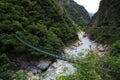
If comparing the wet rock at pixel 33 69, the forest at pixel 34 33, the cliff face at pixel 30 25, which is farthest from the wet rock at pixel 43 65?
the cliff face at pixel 30 25

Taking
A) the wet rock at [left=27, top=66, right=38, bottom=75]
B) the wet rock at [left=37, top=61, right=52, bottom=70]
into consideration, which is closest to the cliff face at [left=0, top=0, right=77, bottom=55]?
the wet rock at [left=37, top=61, right=52, bottom=70]

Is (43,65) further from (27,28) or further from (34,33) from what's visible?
(27,28)

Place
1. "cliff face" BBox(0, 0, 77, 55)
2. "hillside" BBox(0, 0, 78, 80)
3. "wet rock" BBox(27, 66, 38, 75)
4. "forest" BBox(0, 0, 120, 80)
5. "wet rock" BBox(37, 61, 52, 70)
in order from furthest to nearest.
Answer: "cliff face" BBox(0, 0, 77, 55), "hillside" BBox(0, 0, 78, 80), "wet rock" BBox(37, 61, 52, 70), "wet rock" BBox(27, 66, 38, 75), "forest" BBox(0, 0, 120, 80)

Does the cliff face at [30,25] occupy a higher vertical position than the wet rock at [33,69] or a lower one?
higher

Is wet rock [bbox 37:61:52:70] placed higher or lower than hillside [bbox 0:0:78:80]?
lower

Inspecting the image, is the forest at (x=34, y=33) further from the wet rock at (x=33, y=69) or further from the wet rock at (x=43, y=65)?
the wet rock at (x=33, y=69)

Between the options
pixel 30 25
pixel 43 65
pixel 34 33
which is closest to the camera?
pixel 43 65

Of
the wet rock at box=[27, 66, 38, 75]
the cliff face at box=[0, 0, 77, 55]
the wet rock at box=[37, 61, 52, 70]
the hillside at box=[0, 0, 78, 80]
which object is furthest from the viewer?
the cliff face at box=[0, 0, 77, 55]

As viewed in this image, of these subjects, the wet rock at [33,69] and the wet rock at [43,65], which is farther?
the wet rock at [43,65]

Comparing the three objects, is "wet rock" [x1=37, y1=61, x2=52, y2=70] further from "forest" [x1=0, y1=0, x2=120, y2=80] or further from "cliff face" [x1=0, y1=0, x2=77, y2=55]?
"cliff face" [x1=0, y1=0, x2=77, y2=55]

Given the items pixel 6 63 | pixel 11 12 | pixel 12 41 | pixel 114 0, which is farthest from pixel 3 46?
pixel 114 0

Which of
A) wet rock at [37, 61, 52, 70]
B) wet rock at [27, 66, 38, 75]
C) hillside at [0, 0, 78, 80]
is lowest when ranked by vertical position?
wet rock at [27, 66, 38, 75]

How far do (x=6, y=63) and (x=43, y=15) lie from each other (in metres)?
16.0

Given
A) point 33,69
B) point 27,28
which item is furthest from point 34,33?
point 33,69
